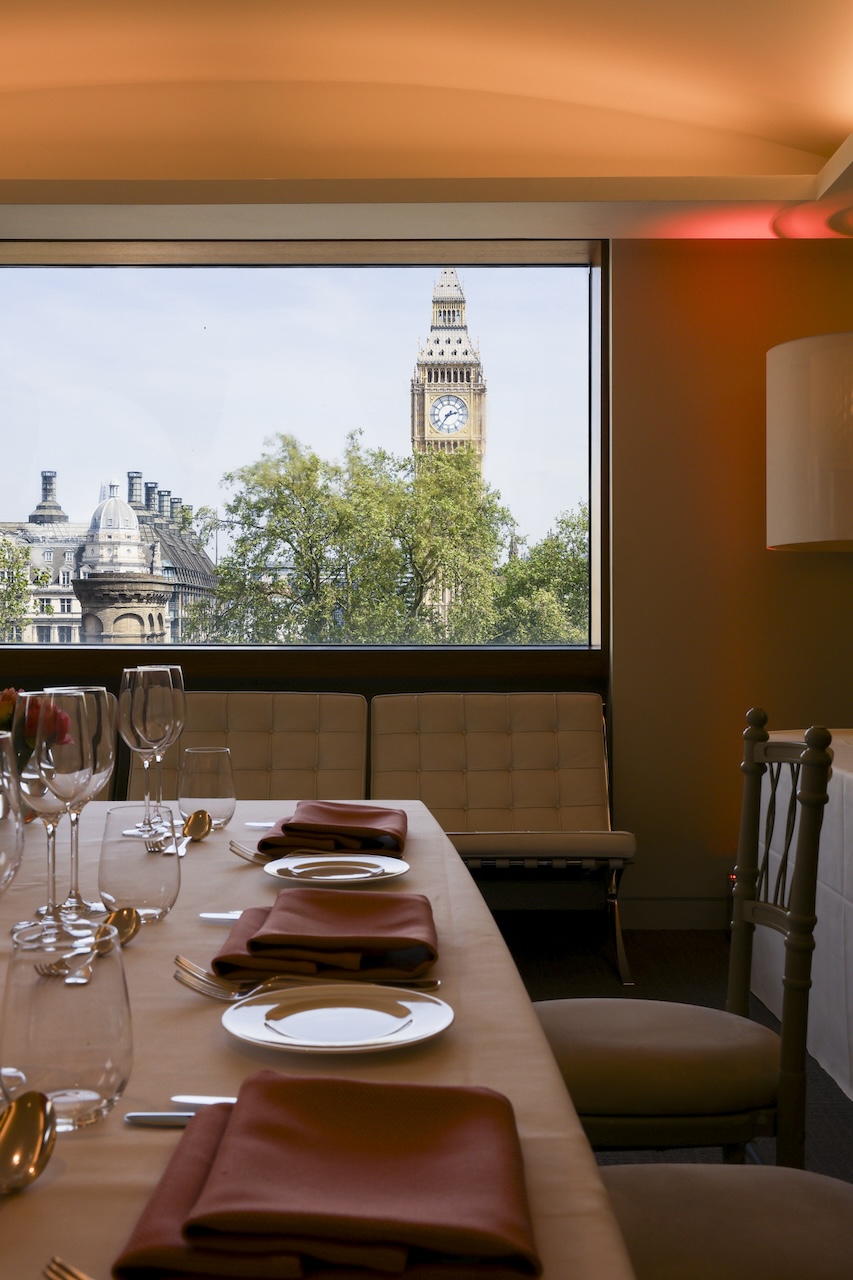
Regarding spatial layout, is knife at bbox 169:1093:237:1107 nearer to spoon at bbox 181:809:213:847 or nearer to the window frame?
spoon at bbox 181:809:213:847

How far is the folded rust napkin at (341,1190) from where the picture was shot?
0.60 meters

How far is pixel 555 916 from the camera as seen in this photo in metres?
4.11

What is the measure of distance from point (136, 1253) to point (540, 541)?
3.94 m

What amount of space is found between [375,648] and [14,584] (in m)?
1.51

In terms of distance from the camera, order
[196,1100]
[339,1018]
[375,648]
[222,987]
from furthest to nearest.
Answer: [375,648] → [222,987] → [339,1018] → [196,1100]

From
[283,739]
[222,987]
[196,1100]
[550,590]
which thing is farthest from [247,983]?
[550,590]

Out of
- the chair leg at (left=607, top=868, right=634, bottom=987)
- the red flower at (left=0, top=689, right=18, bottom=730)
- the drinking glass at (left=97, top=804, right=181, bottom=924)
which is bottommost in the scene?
the chair leg at (left=607, top=868, right=634, bottom=987)

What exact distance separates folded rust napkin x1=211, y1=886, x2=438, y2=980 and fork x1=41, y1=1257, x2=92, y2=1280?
0.49 m

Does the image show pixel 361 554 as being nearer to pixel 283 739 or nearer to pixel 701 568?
pixel 283 739

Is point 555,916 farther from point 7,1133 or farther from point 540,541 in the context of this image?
point 7,1133

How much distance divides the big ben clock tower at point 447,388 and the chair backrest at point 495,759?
1216 millimetres

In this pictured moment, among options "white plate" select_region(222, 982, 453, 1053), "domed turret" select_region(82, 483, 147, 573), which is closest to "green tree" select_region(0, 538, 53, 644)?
"domed turret" select_region(82, 483, 147, 573)

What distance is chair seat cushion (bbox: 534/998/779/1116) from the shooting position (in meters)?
1.53

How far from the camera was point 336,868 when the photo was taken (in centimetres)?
164
